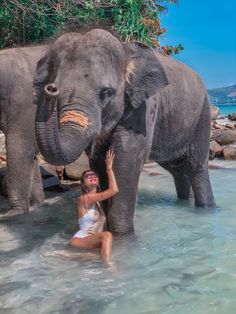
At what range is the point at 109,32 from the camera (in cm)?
539

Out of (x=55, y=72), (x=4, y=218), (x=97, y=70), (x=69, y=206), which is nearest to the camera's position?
(x=97, y=70)

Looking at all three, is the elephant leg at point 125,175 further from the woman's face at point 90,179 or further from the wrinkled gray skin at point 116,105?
the woman's face at point 90,179

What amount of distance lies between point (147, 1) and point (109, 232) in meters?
7.58

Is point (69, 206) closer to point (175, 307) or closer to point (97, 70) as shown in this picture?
point (97, 70)

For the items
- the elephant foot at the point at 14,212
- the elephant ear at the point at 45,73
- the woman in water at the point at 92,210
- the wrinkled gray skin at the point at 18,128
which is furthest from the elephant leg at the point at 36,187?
the elephant ear at the point at 45,73

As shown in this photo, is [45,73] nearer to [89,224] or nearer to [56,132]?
[56,132]

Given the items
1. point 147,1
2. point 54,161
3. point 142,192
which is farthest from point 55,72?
point 147,1

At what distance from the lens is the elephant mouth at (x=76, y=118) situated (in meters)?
4.43

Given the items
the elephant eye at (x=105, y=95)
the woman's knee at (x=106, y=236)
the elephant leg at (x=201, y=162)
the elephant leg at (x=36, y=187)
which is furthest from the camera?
the elephant leg at (x=36, y=187)

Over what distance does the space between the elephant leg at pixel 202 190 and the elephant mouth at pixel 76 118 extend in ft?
11.0

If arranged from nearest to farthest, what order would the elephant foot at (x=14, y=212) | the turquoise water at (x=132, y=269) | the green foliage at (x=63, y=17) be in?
the turquoise water at (x=132, y=269) → the elephant foot at (x=14, y=212) → the green foliage at (x=63, y=17)

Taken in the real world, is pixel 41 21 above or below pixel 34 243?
above

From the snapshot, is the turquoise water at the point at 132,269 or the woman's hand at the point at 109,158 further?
the woman's hand at the point at 109,158

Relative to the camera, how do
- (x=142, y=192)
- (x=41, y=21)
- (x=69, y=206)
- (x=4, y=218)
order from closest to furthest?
(x=4, y=218) → (x=69, y=206) → (x=142, y=192) → (x=41, y=21)
